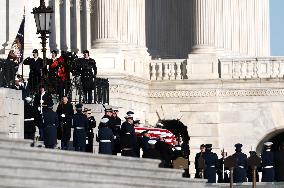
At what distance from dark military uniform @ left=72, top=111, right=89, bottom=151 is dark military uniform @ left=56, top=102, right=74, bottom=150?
0.69 ft

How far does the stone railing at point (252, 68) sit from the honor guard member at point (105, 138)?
116 ft

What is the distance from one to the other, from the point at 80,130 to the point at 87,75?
9.24m

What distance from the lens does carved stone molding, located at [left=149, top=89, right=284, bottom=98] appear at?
100375 mm

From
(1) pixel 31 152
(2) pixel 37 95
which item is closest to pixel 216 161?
(2) pixel 37 95

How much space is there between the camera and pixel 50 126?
62.5 meters

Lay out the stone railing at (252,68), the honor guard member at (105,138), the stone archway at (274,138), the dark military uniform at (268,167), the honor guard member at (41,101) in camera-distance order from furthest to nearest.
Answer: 1. the stone railing at (252,68)
2. the stone archway at (274,138)
3. the dark military uniform at (268,167)
4. the honor guard member at (105,138)
5. the honor guard member at (41,101)

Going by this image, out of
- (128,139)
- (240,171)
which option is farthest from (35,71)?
(240,171)

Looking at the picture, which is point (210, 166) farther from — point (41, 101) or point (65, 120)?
point (41, 101)

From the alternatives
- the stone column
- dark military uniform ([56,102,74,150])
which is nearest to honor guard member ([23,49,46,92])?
dark military uniform ([56,102,74,150])

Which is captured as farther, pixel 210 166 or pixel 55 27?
pixel 55 27

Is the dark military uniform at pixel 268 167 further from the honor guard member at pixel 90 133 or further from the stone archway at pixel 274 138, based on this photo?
the stone archway at pixel 274 138

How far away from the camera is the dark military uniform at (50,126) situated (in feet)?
203

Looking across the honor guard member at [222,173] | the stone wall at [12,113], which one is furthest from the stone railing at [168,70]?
the stone wall at [12,113]

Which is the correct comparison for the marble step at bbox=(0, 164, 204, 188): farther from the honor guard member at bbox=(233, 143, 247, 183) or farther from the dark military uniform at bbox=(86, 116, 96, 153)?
the honor guard member at bbox=(233, 143, 247, 183)
